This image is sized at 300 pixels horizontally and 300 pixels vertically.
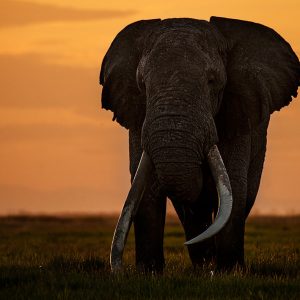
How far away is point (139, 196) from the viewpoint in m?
12.8

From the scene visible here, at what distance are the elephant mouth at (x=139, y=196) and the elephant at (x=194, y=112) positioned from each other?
0.01 meters

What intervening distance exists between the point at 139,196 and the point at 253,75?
2122 mm

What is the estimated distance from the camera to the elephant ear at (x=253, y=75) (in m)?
13.4

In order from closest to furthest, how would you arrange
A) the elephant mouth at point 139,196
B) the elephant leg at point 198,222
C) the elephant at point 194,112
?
the elephant at point 194,112 → the elephant mouth at point 139,196 → the elephant leg at point 198,222

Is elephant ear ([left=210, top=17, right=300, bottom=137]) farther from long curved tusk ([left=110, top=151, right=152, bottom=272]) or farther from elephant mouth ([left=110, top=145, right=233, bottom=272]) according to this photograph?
long curved tusk ([left=110, top=151, right=152, bottom=272])

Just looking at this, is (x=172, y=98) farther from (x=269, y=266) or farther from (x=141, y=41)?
(x=269, y=266)

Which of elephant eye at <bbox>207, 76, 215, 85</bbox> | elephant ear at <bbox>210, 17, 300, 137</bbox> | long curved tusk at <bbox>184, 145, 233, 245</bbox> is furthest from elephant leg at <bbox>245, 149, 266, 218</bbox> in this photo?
elephant eye at <bbox>207, 76, 215, 85</bbox>

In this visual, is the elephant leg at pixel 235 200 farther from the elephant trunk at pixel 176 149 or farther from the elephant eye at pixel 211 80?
the elephant trunk at pixel 176 149

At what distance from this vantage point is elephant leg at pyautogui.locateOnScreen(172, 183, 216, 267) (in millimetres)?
13969

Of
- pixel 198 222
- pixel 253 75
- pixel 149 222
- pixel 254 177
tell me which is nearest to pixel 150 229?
pixel 149 222

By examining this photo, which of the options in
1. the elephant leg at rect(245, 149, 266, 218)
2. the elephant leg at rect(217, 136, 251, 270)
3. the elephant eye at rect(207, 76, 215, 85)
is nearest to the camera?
the elephant eye at rect(207, 76, 215, 85)

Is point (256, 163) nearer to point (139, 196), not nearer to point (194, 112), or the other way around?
point (139, 196)

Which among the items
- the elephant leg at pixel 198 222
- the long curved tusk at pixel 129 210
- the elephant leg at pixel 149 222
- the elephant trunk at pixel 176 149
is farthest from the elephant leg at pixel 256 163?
the elephant trunk at pixel 176 149

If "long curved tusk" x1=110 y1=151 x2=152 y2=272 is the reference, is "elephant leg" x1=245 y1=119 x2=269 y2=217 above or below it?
above
